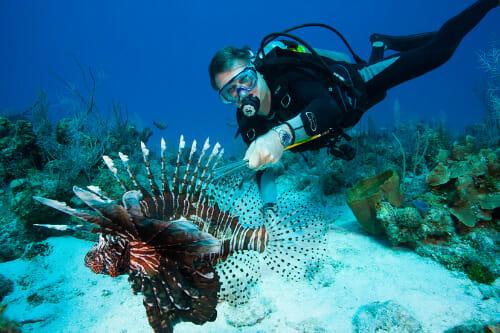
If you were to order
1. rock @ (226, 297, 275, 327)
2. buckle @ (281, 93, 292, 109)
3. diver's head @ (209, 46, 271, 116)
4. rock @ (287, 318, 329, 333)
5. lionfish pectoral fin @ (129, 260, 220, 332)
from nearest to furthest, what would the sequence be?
1. lionfish pectoral fin @ (129, 260, 220, 332)
2. rock @ (287, 318, 329, 333)
3. rock @ (226, 297, 275, 327)
4. diver's head @ (209, 46, 271, 116)
5. buckle @ (281, 93, 292, 109)

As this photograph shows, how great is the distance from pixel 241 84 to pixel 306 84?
2.54 ft

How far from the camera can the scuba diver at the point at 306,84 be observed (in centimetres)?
282

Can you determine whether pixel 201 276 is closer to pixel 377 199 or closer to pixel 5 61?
pixel 377 199

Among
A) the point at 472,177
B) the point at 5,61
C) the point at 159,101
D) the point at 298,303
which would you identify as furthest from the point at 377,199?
the point at 5,61

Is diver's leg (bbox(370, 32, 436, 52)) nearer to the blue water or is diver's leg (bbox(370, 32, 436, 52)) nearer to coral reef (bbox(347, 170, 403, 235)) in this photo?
coral reef (bbox(347, 170, 403, 235))

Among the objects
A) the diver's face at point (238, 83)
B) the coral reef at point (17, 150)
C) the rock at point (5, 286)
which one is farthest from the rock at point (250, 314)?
the coral reef at point (17, 150)

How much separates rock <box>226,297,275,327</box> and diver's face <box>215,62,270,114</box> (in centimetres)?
225

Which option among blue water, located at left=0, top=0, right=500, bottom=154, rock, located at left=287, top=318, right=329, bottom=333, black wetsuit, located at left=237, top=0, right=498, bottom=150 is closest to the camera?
rock, located at left=287, top=318, right=329, bottom=333

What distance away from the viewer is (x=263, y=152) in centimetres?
225

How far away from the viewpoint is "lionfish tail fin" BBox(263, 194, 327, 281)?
8.95 ft

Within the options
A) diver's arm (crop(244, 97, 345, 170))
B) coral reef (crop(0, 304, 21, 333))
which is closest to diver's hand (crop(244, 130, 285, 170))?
diver's arm (crop(244, 97, 345, 170))

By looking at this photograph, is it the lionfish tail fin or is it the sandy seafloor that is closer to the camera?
the sandy seafloor

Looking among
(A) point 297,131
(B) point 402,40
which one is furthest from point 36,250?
(B) point 402,40

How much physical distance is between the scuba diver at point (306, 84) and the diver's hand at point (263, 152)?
1.1 inches
